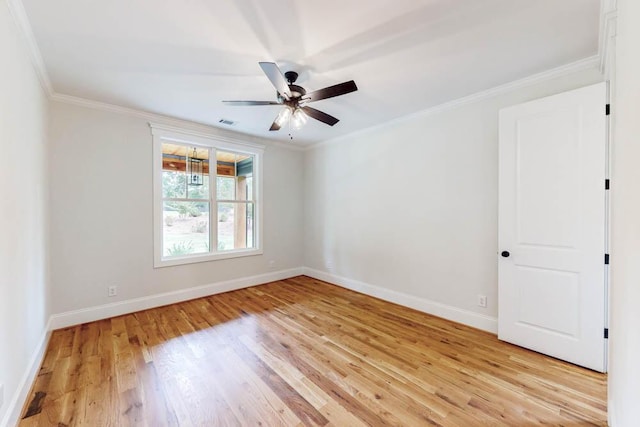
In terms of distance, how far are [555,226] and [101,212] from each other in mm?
4812

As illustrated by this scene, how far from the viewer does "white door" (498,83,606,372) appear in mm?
2107

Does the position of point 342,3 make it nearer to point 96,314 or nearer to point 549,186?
point 549,186

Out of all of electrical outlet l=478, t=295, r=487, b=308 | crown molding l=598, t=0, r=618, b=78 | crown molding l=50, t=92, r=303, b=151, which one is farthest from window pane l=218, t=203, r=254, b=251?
crown molding l=598, t=0, r=618, b=78

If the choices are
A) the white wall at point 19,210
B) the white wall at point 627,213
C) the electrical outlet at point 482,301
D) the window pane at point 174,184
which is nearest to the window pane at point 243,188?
the window pane at point 174,184

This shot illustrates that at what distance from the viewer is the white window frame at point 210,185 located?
354 cm

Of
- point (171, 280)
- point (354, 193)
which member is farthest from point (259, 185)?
point (171, 280)

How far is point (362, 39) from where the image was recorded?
1.96 m

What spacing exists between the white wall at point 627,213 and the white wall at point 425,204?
1.50 m

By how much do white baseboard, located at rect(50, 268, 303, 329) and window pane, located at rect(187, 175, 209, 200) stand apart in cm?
138

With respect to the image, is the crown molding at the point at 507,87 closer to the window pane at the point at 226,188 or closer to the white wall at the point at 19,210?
the window pane at the point at 226,188

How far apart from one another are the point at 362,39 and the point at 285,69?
0.73 m

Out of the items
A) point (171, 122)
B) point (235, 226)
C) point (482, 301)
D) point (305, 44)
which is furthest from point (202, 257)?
point (482, 301)

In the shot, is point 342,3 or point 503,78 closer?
point 342,3

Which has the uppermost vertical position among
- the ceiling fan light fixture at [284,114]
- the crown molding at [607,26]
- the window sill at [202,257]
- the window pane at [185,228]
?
the crown molding at [607,26]
